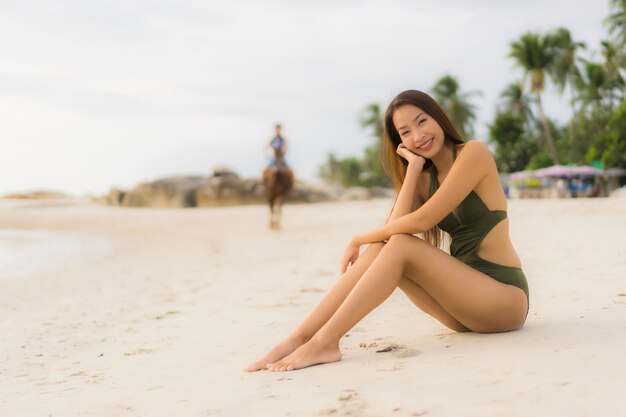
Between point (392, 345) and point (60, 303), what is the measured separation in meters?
4.45

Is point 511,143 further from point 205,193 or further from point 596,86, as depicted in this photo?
point 205,193

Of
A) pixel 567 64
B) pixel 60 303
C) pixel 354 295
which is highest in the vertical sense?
pixel 567 64

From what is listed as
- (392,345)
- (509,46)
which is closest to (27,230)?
(392,345)

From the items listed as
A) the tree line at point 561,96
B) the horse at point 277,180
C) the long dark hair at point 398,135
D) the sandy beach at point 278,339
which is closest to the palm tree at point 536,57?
the tree line at point 561,96

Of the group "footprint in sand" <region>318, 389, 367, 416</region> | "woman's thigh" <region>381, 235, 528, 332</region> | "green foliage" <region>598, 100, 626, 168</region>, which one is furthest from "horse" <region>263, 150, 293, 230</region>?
"green foliage" <region>598, 100, 626, 168</region>

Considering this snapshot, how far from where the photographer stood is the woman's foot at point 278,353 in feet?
10.3

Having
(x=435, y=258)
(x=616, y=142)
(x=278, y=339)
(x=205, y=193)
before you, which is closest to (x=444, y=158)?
(x=435, y=258)

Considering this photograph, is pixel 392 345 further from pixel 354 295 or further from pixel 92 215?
pixel 92 215

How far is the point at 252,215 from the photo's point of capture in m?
19.6

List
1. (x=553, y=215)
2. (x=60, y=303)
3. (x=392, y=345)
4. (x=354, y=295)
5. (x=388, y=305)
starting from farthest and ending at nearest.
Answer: (x=553, y=215)
(x=60, y=303)
(x=388, y=305)
(x=392, y=345)
(x=354, y=295)

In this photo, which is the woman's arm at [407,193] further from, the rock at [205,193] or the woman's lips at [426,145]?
the rock at [205,193]

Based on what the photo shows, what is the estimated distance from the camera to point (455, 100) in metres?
50.3

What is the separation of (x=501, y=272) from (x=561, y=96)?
4278 cm

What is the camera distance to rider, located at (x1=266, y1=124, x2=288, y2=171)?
1411 cm
